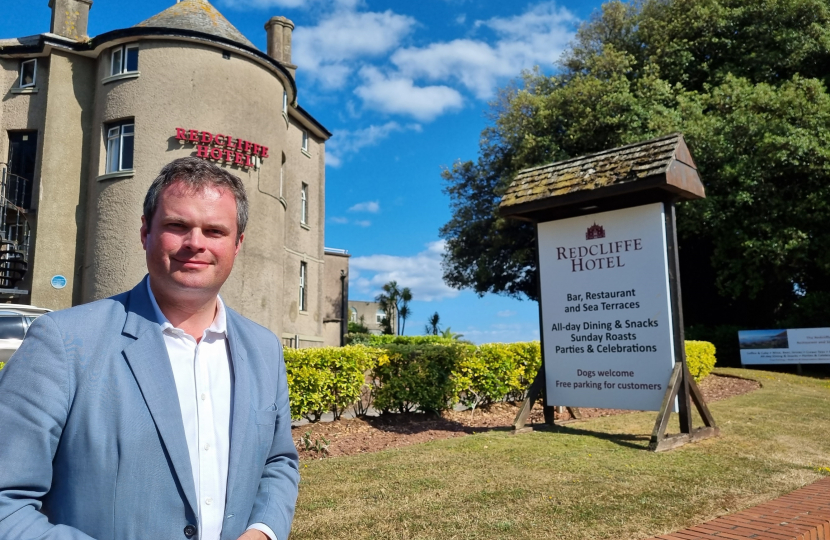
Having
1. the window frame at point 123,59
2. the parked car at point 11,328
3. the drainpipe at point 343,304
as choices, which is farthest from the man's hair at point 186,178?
the drainpipe at point 343,304

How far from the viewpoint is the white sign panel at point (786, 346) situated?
20817 mm

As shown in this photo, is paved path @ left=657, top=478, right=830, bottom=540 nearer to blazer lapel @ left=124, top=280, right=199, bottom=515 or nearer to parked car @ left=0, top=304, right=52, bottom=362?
blazer lapel @ left=124, top=280, right=199, bottom=515

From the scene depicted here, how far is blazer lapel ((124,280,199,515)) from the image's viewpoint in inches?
76.5

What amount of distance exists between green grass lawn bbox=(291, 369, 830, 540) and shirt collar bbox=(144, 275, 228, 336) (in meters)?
2.85

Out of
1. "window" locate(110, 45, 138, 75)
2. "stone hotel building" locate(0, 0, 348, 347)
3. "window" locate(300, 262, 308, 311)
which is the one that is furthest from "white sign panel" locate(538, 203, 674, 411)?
"window" locate(300, 262, 308, 311)

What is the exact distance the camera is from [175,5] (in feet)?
69.7

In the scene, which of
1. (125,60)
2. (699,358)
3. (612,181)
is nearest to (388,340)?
(125,60)

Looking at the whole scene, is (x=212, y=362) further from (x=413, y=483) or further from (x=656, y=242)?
(x=656, y=242)

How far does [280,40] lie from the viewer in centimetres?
2461

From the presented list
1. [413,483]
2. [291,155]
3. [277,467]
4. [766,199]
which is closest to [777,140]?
[766,199]

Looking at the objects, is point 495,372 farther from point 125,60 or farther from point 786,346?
point 125,60

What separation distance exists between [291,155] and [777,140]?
59.5 feet

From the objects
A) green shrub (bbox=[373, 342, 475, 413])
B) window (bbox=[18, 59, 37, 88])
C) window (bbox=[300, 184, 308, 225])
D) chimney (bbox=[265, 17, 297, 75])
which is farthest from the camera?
window (bbox=[300, 184, 308, 225])

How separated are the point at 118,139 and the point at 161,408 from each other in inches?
779
